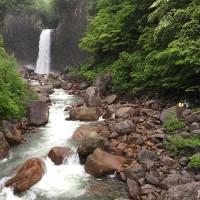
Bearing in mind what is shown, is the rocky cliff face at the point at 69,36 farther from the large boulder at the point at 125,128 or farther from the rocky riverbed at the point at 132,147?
the large boulder at the point at 125,128

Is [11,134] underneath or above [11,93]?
underneath

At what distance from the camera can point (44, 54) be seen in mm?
41000

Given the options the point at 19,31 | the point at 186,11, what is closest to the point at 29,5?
the point at 19,31

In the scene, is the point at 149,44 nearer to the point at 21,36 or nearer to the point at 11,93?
the point at 11,93

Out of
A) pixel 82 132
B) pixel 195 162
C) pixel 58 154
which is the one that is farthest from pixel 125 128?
pixel 195 162

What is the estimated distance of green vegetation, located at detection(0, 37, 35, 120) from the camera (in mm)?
14422

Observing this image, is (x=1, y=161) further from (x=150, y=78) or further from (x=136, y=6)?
(x=136, y=6)

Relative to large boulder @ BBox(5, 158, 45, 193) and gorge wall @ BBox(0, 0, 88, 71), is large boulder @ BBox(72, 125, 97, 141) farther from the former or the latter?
gorge wall @ BBox(0, 0, 88, 71)

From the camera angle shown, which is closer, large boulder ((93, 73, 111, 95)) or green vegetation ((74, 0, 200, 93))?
green vegetation ((74, 0, 200, 93))

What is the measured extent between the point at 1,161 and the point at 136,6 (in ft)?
50.5

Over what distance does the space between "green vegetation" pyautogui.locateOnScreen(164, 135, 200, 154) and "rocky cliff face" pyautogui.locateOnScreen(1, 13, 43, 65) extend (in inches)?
1312

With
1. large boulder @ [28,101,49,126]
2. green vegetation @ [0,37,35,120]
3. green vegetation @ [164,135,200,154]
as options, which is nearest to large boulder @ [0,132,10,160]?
green vegetation @ [0,37,35,120]

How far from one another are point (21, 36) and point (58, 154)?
34292 mm

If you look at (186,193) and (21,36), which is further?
(21,36)
